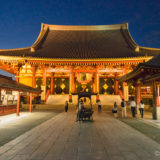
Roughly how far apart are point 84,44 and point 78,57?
555cm

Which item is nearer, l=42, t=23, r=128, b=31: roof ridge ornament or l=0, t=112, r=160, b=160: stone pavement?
l=0, t=112, r=160, b=160: stone pavement

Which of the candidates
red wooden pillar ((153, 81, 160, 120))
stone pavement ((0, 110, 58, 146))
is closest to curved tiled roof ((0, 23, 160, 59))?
red wooden pillar ((153, 81, 160, 120))

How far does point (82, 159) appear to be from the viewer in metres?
3.76

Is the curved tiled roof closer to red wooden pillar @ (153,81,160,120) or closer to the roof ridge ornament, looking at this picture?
the roof ridge ornament

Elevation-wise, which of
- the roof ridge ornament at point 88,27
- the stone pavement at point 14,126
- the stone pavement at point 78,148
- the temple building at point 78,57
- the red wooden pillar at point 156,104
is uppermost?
the roof ridge ornament at point 88,27

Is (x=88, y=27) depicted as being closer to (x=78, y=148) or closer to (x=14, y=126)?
(x=14, y=126)

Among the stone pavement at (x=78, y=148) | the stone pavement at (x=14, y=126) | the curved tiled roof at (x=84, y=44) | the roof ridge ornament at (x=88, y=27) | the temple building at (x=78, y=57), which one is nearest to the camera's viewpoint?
the stone pavement at (x=78, y=148)

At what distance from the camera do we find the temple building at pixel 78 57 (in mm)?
18703

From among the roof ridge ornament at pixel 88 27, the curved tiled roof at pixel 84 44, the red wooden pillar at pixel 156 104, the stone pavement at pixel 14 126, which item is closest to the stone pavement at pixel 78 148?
the stone pavement at pixel 14 126

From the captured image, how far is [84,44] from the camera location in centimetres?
2364

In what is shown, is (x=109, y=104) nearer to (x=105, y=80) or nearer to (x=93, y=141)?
(x=105, y=80)

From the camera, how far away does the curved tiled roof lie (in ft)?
64.5

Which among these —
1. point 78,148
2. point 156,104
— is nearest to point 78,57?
point 156,104

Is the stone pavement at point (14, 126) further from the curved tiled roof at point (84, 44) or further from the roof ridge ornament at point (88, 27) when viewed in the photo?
the roof ridge ornament at point (88, 27)
